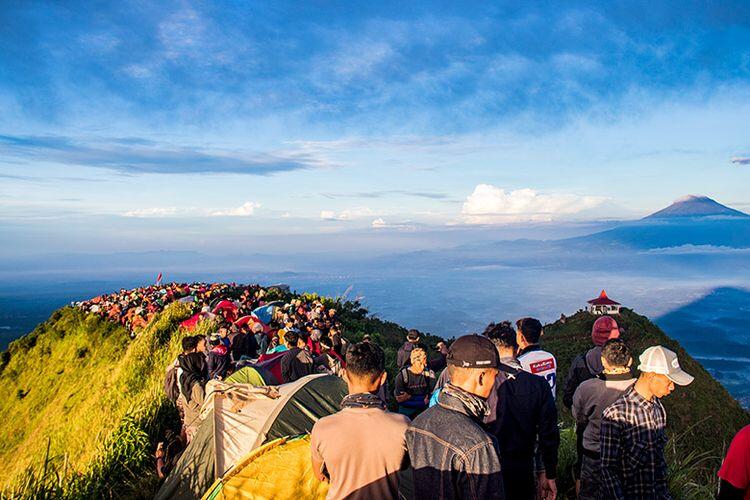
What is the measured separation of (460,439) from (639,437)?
5.97ft

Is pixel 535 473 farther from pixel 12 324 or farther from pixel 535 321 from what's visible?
pixel 12 324

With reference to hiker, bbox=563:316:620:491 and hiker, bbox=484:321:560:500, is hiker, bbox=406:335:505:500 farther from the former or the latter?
hiker, bbox=563:316:620:491

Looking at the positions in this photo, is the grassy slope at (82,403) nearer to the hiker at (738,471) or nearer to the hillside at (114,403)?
the hillside at (114,403)

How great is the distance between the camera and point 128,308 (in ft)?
78.0

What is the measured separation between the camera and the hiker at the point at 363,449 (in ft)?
10.8

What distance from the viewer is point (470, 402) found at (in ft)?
9.49

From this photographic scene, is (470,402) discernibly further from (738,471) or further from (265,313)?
(265,313)

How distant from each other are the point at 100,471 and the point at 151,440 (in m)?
1.55

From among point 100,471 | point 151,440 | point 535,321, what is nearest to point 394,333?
point 151,440

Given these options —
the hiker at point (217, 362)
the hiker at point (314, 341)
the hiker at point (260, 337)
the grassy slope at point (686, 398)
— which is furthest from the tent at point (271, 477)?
the grassy slope at point (686, 398)

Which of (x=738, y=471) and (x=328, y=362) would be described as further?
(x=328, y=362)

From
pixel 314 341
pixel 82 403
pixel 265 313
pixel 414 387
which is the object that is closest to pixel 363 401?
pixel 414 387

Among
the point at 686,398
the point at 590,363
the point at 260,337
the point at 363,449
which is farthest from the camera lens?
the point at 686,398

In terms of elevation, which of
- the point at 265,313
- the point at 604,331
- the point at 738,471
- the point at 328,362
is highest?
the point at 604,331
